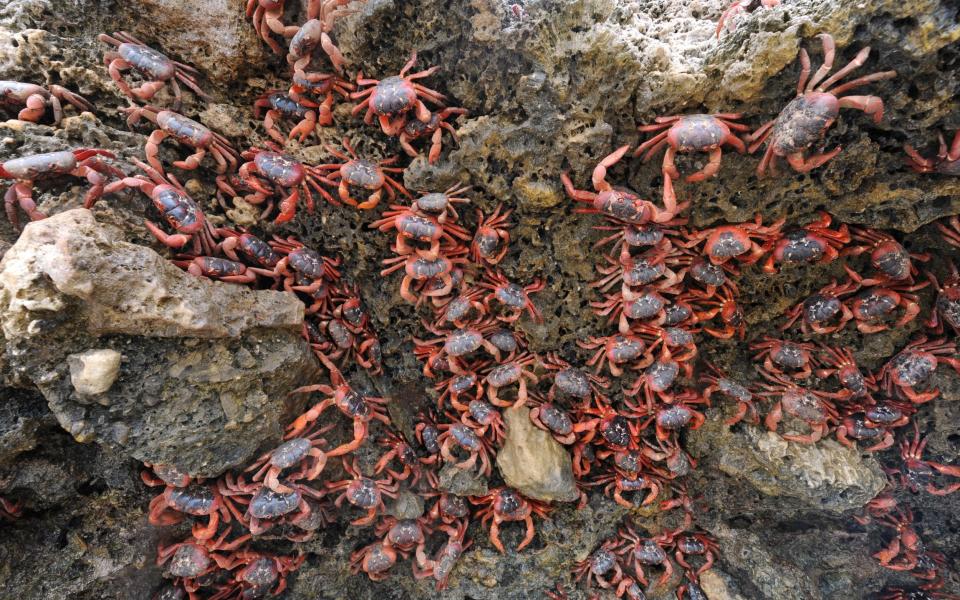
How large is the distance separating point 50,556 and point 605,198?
4.99m

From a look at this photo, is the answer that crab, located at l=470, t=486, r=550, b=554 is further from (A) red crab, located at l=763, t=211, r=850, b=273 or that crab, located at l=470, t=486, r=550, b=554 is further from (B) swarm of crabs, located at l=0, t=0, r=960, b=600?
(A) red crab, located at l=763, t=211, r=850, b=273

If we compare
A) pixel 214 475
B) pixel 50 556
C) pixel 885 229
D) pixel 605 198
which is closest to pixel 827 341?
pixel 885 229

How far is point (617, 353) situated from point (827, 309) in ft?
5.35

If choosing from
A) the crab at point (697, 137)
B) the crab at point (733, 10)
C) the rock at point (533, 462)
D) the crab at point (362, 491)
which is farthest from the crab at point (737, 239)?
the crab at point (362, 491)

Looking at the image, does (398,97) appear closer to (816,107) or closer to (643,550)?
(816,107)

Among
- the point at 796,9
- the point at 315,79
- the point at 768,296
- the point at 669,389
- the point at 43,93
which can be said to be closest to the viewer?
the point at 796,9

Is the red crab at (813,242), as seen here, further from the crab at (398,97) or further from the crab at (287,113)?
the crab at (287,113)

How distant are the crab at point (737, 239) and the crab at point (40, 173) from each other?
4094 millimetres

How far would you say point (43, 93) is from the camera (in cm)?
305

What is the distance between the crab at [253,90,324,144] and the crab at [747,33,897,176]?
10.3 feet

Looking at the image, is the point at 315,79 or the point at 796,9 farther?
the point at 315,79

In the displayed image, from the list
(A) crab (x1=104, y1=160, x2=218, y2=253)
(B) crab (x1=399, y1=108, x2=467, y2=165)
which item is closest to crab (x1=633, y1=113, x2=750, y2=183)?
(B) crab (x1=399, y1=108, x2=467, y2=165)

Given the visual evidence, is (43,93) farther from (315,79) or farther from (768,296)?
(768,296)

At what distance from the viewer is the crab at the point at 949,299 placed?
10.8 ft
